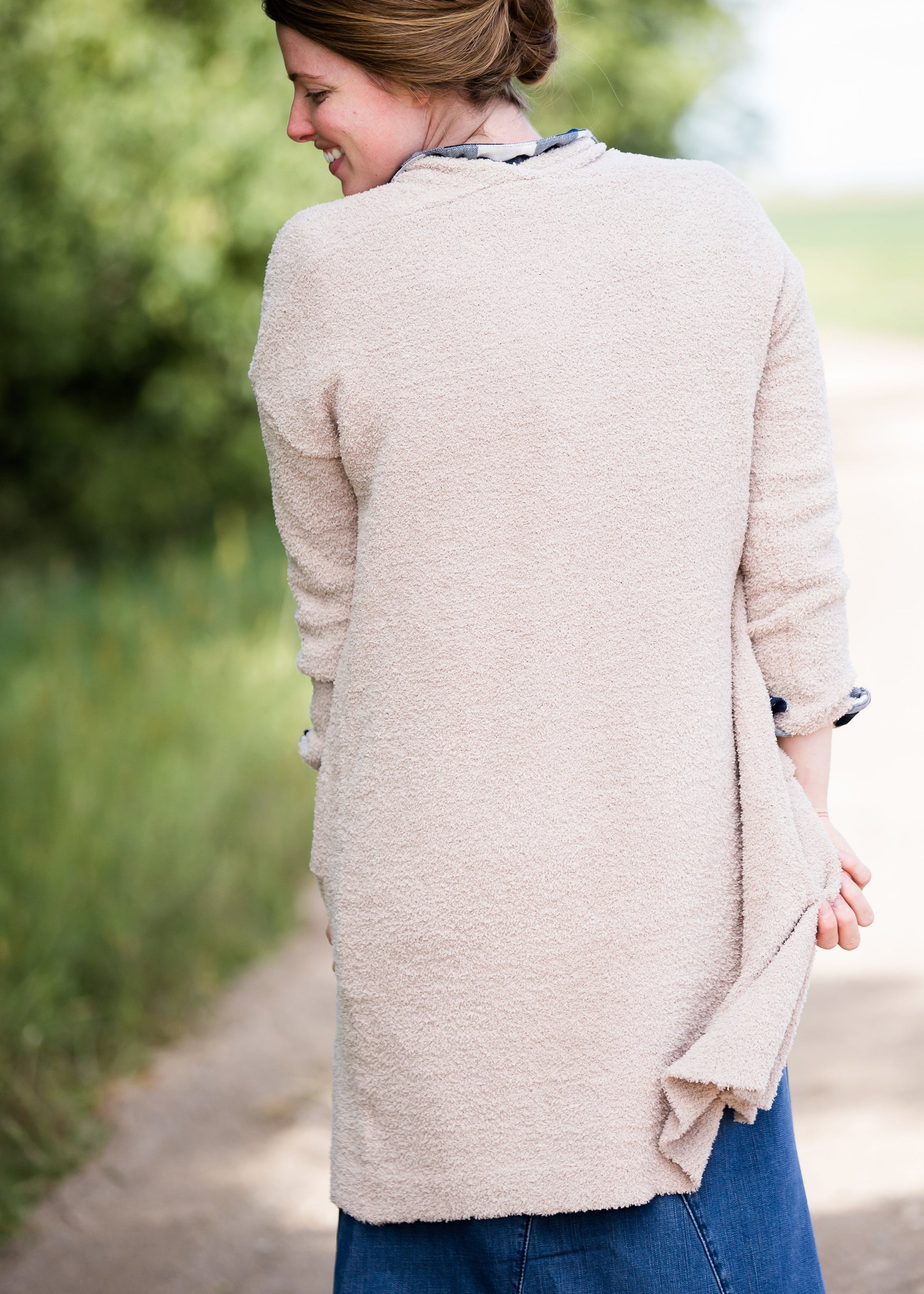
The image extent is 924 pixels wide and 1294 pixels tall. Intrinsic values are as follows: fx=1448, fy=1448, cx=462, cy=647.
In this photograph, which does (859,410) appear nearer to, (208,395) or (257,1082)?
(208,395)

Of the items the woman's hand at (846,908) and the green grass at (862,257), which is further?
the green grass at (862,257)

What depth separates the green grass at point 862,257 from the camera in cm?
2436

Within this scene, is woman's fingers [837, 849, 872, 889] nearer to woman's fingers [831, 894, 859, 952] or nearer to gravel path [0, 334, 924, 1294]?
woman's fingers [831, 894, 859, 952]

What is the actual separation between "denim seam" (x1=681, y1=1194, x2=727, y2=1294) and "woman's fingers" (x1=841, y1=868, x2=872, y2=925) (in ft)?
1.06

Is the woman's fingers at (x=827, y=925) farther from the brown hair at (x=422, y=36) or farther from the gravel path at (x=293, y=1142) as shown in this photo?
the gravel path at (x=293, y=1142)

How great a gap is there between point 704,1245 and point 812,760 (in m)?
0.49

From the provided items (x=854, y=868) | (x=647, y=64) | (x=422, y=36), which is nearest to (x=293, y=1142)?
(x=854, y=868)

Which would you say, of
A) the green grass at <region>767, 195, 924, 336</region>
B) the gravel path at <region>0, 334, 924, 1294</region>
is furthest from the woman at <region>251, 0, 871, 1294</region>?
the green grass at <region>767, 195, 924, 336</region>

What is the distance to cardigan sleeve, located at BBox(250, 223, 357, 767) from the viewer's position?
138 centimetres

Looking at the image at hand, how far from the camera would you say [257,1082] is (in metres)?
3.67

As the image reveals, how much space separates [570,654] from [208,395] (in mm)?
8018

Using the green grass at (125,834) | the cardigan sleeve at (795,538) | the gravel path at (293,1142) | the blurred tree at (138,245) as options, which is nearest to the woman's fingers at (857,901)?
the cardigan sleeve at (795,538)

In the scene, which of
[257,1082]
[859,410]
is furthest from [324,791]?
[859,410]

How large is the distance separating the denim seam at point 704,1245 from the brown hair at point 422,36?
1.10 metres
